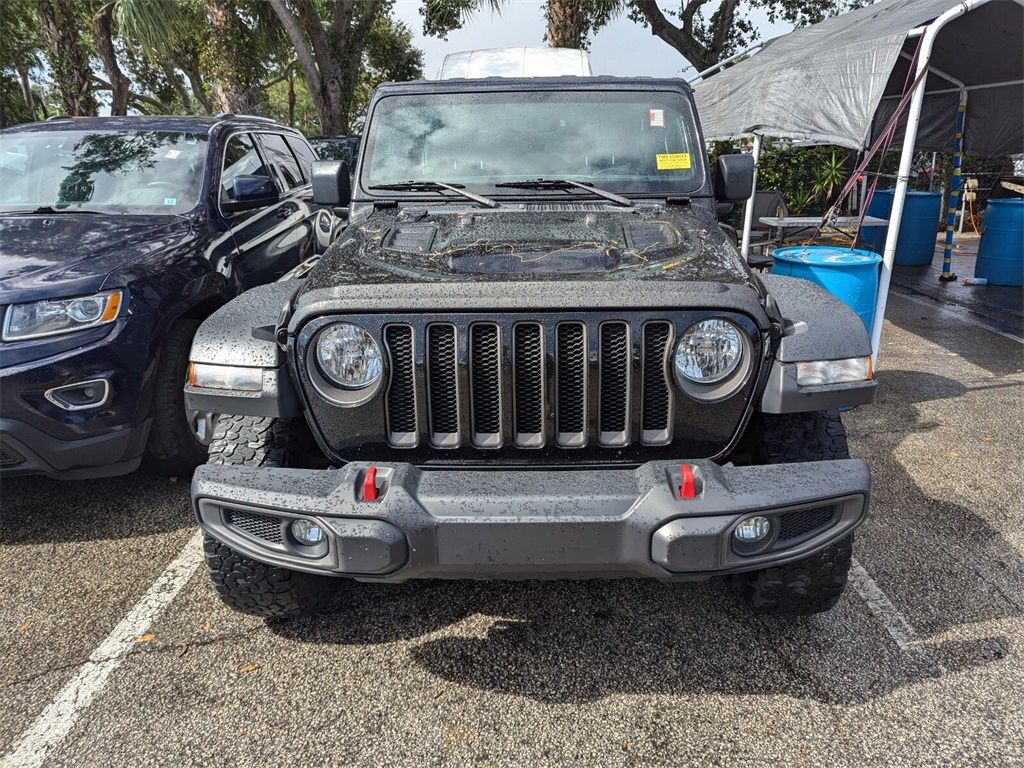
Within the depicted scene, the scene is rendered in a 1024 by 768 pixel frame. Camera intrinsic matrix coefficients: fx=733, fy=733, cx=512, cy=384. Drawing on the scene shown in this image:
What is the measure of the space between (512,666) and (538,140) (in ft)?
7.50

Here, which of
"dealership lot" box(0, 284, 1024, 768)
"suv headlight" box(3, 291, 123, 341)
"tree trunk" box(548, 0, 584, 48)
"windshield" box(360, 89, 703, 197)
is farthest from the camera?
"tree trunk" box(548, 0, 584, 48)

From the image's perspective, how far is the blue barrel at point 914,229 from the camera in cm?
1070

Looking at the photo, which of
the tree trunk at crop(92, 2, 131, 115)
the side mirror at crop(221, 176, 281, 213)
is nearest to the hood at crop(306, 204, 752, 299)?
the side mirror at crop(221, 176, 281, 213)

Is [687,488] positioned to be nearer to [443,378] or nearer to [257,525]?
[443,378]

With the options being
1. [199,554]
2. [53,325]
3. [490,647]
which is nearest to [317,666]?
[490,647]

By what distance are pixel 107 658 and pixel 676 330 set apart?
2.35m

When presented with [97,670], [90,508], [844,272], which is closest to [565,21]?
[844,272]

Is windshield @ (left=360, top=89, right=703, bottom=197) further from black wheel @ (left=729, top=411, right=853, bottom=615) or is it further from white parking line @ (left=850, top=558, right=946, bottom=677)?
white parking line @ (left=850, top=558, right=946, bottom=677)

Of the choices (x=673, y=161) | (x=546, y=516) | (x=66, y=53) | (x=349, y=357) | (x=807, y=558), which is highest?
(x=66, y=53)

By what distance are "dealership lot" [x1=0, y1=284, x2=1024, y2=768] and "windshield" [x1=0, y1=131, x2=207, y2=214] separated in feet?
6.14

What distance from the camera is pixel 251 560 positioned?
7.95 ft

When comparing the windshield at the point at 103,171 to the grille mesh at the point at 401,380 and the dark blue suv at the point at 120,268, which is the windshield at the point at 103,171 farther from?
the grille mesh at the point at 401,380

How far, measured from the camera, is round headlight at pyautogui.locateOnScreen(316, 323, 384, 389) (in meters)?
2.24

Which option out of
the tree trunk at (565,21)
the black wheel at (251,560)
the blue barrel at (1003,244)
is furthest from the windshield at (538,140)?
the tree trunk at (565,21)
